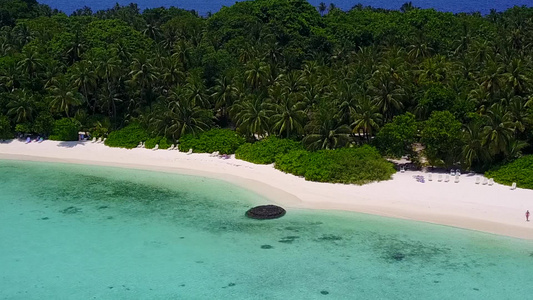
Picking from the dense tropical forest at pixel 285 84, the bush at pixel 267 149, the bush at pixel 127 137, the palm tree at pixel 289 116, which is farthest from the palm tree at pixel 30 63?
the palm tree at pixel 289 116

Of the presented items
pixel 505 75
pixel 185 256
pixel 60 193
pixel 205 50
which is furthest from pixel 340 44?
pixel 185 256

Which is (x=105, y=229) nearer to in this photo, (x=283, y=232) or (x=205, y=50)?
(x=283, y=232)

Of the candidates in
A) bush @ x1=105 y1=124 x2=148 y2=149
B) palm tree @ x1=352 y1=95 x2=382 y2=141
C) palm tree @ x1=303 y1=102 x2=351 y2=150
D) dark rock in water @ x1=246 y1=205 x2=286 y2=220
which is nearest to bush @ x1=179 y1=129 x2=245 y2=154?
Result: bush @ x1=105 y1=124 x2=148 y2=149

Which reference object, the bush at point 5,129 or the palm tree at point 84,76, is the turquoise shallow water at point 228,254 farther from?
the palm tree at point 84,76

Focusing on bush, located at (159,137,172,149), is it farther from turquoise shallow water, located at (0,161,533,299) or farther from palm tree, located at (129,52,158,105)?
turquoise shallow water, located at (0,161,533,299)

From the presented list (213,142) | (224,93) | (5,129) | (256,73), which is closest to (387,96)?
(256,73)

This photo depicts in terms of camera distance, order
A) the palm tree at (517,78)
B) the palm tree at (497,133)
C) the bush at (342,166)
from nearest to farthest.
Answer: the palm tree at (497,133) < the bush at (342,166) < the palm tree at (517,78)

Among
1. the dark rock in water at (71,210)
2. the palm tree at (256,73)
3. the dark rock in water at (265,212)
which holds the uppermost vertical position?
the palm tree at (256,73)
